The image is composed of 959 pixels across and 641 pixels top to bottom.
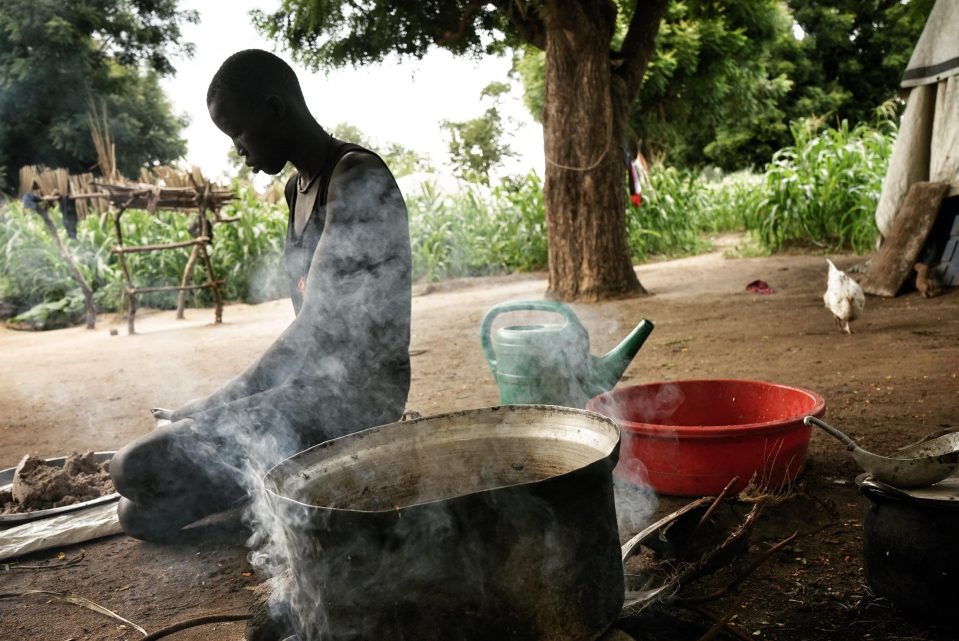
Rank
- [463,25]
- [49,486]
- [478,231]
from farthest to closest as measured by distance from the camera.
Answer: [478,231] < [463,25] < [49,486]

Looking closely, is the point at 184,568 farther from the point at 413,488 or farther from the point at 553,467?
the point at 553,467

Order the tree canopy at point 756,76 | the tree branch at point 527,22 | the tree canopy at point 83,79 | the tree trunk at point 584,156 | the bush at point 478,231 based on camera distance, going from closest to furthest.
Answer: the tree trunk at point 584,156 → the tree branch at point 527,22 → the bush at point 478,231 → the tree canopy at point 83,79 → the tree canopy at point 756,76

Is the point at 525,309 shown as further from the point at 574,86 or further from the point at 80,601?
the point at 574,86

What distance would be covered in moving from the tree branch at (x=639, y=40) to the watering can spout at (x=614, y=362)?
5.31 meters

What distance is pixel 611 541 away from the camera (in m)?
1.35

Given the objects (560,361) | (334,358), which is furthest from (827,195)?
(334,358)

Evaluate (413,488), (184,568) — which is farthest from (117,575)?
(413,488)

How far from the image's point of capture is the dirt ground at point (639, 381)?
197 cm

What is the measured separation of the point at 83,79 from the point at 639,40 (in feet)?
50.5

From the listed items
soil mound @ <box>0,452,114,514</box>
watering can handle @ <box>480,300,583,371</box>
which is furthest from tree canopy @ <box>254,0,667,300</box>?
soil mound @ <box>0,452,114,514</box>

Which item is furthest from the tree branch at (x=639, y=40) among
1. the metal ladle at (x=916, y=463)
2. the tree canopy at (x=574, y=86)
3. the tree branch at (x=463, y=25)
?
the metal ladle at (x=916, y=463)

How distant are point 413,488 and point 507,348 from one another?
51.7 inches

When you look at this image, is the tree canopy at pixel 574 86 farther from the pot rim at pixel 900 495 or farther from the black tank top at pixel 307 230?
the pot rim at pixel 900 495

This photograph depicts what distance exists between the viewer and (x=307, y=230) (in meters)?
2.31
